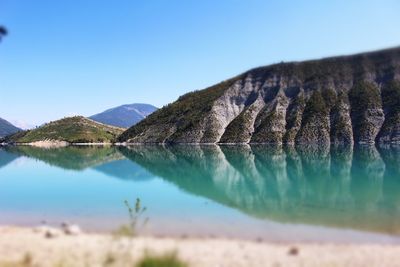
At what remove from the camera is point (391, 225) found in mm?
26812

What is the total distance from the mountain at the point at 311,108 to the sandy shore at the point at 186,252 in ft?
464

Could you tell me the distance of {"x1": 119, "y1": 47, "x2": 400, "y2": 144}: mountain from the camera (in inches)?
6250

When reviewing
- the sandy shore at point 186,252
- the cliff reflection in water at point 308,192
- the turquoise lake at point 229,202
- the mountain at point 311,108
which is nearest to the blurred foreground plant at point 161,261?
the sandy shore at point 186,252

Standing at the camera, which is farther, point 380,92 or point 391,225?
point 380,92

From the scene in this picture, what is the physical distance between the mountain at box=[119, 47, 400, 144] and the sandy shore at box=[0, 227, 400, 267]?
14143cm

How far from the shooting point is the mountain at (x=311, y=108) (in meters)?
159

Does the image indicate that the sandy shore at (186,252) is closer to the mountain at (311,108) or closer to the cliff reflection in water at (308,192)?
the cliff reflection in water at (308,192)

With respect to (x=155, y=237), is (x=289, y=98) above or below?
above

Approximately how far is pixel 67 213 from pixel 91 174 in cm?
3701

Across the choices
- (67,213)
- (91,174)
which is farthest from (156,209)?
(91,174)

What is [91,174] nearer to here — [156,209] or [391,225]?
[156,209]

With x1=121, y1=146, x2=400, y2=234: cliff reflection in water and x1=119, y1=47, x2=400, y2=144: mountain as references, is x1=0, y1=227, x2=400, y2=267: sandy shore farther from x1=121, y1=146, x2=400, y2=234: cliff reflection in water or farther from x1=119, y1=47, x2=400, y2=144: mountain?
x1=119, y1=47, x2=400, y2=144: mountain

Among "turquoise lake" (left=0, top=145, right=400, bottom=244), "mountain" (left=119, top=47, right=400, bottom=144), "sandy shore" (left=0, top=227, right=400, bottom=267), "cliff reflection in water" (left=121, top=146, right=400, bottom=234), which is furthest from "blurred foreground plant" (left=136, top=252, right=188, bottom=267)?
"mountain" (left=119, top=47, right=400, bottom=144)

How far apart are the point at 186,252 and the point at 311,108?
159m
